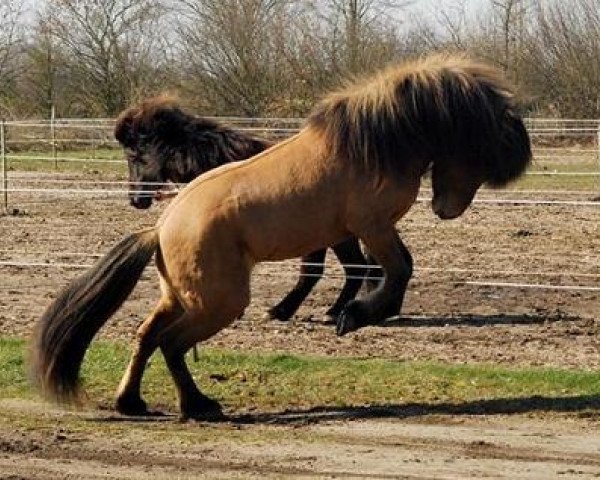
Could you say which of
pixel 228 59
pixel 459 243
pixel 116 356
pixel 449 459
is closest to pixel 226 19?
pixel 228 59

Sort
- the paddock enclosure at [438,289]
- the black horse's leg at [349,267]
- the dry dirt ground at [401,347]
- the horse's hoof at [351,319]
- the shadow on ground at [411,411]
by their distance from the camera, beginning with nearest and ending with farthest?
the dry dirt ground at [401,347]
the shadow on ground at [411,411]
the horse's hoof at [351,319]
the paddock enclosure at [438,289]
the black horse's leg at [349,267]

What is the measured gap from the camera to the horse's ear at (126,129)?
1128 centimetres

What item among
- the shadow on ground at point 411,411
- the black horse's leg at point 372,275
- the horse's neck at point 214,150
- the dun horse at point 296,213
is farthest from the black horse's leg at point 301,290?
the shadow on ground at point 411,411

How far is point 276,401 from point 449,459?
1.74m

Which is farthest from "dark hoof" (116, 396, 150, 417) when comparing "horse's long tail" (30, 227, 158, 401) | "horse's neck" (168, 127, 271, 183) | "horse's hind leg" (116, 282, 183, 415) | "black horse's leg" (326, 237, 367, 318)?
"horse's neck" (168, 127, 271, 183)

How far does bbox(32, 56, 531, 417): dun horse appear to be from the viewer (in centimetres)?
716

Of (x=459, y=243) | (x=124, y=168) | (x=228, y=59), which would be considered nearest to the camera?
(x=459, y=243)

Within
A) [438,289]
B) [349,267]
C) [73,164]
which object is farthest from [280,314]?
[73,164]

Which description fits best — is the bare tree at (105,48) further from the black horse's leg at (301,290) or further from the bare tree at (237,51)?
the black horse's leg at (301,290)

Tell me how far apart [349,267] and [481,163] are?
2.86 meters

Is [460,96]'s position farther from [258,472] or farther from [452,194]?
[258,472]

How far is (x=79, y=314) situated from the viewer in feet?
24.1

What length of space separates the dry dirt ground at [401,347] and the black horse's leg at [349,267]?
8.2 inches

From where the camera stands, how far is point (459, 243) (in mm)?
15117
